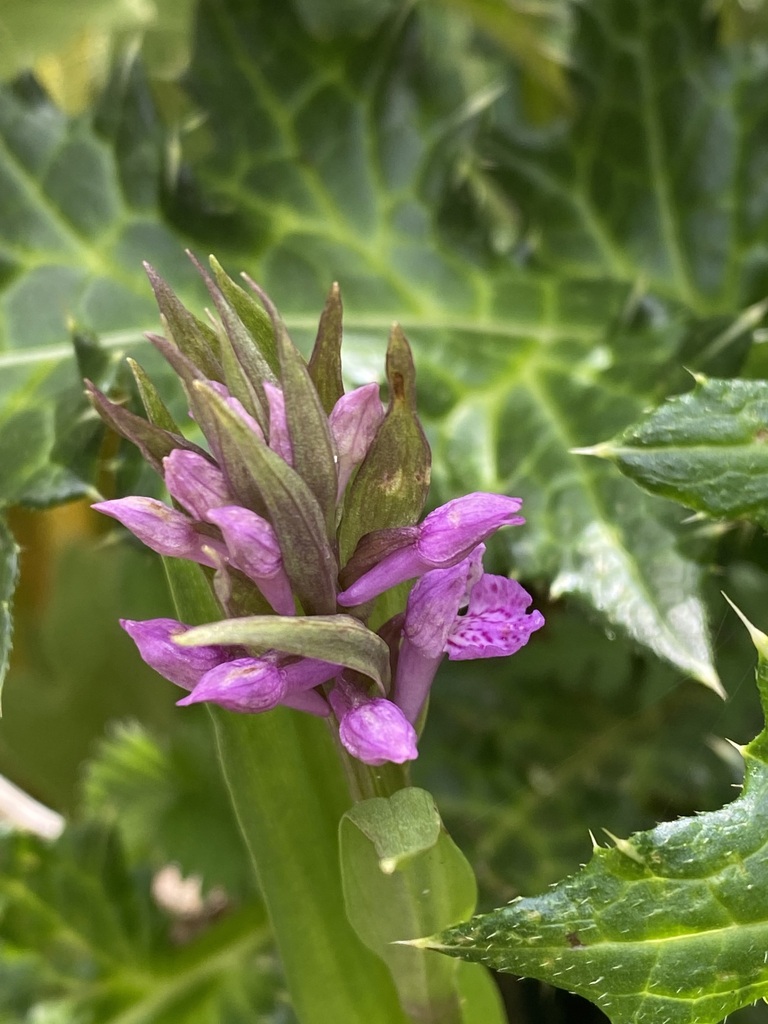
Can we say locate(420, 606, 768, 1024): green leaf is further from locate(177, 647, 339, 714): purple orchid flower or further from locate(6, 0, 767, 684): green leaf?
locate(6, 0, 767, 684): green leaf

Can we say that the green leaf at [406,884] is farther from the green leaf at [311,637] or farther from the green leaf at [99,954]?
the green leaf at [99,954]

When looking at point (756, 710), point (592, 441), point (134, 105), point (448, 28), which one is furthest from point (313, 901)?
point (448, 28)

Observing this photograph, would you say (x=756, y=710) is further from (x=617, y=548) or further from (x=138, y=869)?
(x=138, y=869)

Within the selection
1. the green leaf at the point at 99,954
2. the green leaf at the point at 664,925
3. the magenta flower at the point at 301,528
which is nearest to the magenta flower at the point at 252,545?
the magenta flower at the point at 301,528

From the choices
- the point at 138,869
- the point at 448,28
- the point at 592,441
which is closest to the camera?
the point at 592,441

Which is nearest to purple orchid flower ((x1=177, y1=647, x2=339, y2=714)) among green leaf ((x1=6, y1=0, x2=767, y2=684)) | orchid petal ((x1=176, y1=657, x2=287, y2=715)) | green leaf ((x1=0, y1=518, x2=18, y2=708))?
orchid petal ((x1=176, y1=657, x2=287, y2=715))
